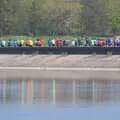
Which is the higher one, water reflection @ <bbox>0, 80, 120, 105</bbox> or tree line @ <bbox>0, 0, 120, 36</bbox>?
tree line @ <bbox>0, 0, 120, 36</bbox>

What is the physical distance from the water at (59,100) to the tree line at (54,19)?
42.5 metres

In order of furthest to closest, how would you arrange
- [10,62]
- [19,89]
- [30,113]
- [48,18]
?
1. [48,18]
2. [10,62]
3. [19,89]
4. [30,113]

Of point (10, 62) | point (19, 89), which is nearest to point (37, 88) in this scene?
point (19, 89)

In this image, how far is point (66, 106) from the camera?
27.2 metres

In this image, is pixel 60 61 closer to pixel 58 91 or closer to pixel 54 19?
pixel 58 91

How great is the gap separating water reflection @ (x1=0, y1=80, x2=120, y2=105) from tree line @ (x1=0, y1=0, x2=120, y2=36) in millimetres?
41902

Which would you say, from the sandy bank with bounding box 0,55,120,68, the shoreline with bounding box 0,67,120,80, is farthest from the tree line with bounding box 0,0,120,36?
the shoreline with bounding box 0,67,120,80

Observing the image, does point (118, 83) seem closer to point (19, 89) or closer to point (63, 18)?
point (19, 89)

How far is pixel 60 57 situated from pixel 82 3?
38896 millimetres

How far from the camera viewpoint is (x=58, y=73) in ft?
157

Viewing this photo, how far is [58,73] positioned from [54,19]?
36.3m

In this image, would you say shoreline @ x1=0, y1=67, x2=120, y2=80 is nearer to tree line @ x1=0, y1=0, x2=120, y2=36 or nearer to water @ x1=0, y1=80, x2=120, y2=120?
water @ x1=0, y1=80, x2=120, y2=120

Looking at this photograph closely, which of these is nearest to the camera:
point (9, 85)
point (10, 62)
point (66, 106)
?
point (66, 106)

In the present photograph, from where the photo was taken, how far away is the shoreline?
43.2 meters
